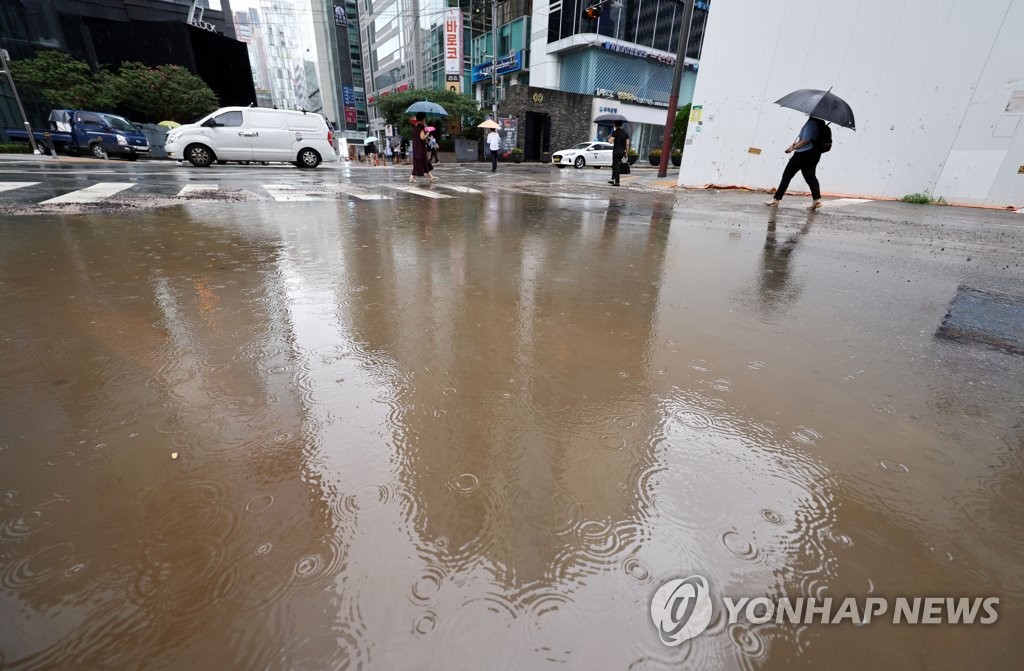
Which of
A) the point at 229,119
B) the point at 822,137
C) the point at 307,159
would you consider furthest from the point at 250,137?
the point at 822,137

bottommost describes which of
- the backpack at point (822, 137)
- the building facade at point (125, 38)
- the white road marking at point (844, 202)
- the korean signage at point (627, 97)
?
the white road marking at point (844, 202)

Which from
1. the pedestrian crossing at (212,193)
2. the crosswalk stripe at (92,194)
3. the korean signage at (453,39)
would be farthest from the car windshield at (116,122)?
the korean signage at (453,39)

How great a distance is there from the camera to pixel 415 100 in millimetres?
25281

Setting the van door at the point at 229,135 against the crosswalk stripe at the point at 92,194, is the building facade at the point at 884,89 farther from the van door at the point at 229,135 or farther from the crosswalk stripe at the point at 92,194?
the van door at the point at 229,135

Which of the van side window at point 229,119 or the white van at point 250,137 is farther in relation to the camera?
the van side window at point 229,119

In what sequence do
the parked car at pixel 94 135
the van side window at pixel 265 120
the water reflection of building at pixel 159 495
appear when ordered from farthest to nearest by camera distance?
1. the parked car at pixel 94 135
2. the van side window at pixel 265 120
3. the water reflection of building at pixel 159 495

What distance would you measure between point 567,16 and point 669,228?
30.0 m

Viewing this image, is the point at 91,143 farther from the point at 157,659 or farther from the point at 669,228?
the point at 157,659

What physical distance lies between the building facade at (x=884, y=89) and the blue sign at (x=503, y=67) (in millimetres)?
26040

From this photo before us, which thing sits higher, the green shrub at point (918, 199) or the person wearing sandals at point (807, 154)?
the person wearing sandals at point (807, 154)

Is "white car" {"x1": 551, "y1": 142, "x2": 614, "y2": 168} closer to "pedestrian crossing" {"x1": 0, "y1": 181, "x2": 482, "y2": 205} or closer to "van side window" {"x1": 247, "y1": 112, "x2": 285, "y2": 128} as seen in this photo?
"van side window" {"x1": 247, "y1": 112, "x2": 285, "y2": 128}

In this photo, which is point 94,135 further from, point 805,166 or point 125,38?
point 805,166

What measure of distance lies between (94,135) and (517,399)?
2265 cm

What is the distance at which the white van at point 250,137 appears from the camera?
12914mm
